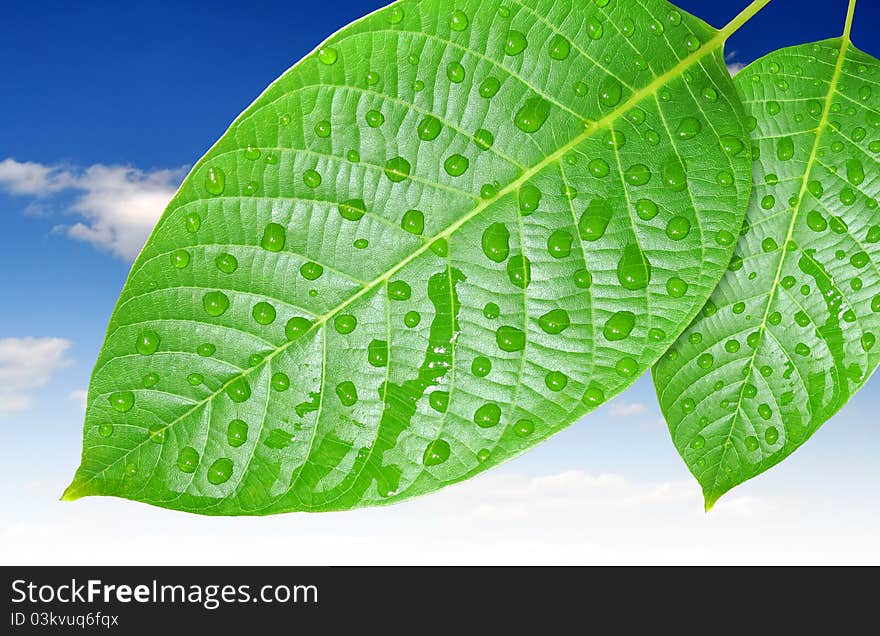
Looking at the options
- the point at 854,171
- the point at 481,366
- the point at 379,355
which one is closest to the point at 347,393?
the point at 379,355

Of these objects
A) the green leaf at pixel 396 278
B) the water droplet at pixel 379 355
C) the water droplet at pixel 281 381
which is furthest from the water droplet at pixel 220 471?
the water droplet at pixel 379 355

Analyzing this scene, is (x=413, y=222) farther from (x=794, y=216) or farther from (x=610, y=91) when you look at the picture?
(x=794, y=216)

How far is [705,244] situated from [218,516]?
2.27 ft

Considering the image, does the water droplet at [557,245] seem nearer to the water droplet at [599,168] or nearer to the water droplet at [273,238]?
the water droplet at [599,168]

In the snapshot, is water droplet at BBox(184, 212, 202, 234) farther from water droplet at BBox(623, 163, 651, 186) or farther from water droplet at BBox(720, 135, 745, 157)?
water droplet at BBox(720, 135, 745, 157)

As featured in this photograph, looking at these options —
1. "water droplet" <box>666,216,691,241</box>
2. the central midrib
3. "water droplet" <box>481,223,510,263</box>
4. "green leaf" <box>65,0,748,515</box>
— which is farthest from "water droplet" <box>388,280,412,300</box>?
the central midrib

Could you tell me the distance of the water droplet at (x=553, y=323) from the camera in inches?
40.8

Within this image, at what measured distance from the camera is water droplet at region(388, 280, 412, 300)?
3.30 feet

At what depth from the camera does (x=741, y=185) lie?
1.10 metres

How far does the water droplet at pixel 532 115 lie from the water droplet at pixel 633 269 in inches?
7.6

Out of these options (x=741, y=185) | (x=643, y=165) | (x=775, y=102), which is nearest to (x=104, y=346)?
(x=643, y=165)

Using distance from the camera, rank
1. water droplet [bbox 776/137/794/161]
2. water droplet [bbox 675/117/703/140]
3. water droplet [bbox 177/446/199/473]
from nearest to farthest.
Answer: water droplet [bbox 177/446/199/473] < water droplet [bbox 675/117/703/140] < water droplet [bbox 776/137/794/161]

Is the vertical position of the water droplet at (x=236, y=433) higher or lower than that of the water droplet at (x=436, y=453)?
higher

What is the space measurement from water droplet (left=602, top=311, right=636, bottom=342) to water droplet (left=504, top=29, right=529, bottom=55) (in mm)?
360
